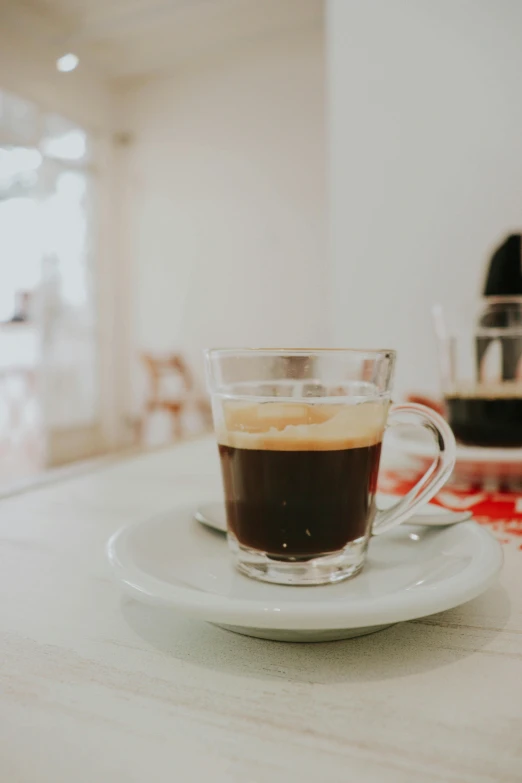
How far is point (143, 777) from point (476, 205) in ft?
6.42

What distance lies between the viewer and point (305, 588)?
361mm

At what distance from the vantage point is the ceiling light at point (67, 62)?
4.02m

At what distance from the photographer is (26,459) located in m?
4.25

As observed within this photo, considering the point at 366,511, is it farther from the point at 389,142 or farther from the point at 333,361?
the point at 389,142

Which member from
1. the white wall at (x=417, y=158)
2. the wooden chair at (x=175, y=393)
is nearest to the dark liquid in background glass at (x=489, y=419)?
the white wall at (x=417, y=158)

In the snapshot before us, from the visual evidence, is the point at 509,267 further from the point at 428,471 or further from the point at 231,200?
the point at 231,200

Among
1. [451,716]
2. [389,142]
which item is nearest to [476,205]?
[389,142]

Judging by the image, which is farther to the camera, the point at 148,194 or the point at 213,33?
the point at 148,194

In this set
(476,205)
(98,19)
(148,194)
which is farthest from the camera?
(148,194)

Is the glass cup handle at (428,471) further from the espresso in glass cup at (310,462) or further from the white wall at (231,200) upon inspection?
the white wall at (231,200)

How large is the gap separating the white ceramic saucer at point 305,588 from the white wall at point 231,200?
3744 mm

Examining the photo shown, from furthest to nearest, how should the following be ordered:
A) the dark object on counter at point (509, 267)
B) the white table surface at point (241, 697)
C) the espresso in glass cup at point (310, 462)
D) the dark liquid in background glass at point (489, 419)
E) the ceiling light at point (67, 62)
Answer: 1. the ceiling light at point (67, 62)
2. the dark object on counter at point (509, 267)
3. the dark liquid in background glass at point (489, 419)
4. the espresso in glass cup at point (310, 462)
5. the white table surface at point (241, 697)

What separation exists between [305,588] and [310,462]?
79 mm

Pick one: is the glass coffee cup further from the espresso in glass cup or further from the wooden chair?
the wooden chair
